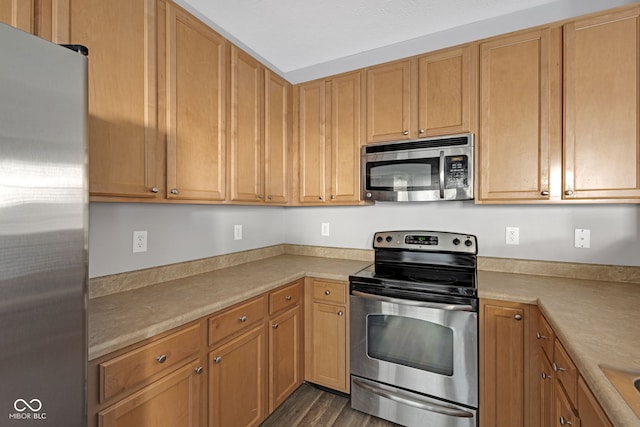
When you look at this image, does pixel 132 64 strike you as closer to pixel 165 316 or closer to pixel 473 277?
pixel 165 316

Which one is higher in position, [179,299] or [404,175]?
[404,175]

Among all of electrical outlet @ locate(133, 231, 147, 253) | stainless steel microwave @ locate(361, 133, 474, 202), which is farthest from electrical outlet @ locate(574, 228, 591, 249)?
electrical outlet @ locate(133, 231, 147, 253)

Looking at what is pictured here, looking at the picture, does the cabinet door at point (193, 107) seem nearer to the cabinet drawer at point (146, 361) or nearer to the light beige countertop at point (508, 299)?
the light beige countertop at point (508, 299)

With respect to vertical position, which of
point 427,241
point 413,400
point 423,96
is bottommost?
point 413,400

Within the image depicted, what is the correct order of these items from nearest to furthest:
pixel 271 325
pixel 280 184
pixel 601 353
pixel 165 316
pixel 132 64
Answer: pixel 601 353 < pixel 165 316 < pixel 132 64 < pixel 271 325 < pixel 280 184

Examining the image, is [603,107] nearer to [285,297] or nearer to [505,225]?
[505,225]

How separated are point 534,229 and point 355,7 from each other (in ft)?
6.26

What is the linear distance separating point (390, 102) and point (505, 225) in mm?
1206

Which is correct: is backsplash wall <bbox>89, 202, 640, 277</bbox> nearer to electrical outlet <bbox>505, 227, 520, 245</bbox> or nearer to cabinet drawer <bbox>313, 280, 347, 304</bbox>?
electrical outlet <bbox>505, 227, 520, 245</bbox>

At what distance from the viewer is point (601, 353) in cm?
94

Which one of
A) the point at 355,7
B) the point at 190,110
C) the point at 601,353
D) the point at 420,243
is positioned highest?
the point at 355,7

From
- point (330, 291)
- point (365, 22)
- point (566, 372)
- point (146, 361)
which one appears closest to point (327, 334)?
point (330, 291)

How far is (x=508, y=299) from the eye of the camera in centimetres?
158

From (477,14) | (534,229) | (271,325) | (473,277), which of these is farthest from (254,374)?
(477,14)
